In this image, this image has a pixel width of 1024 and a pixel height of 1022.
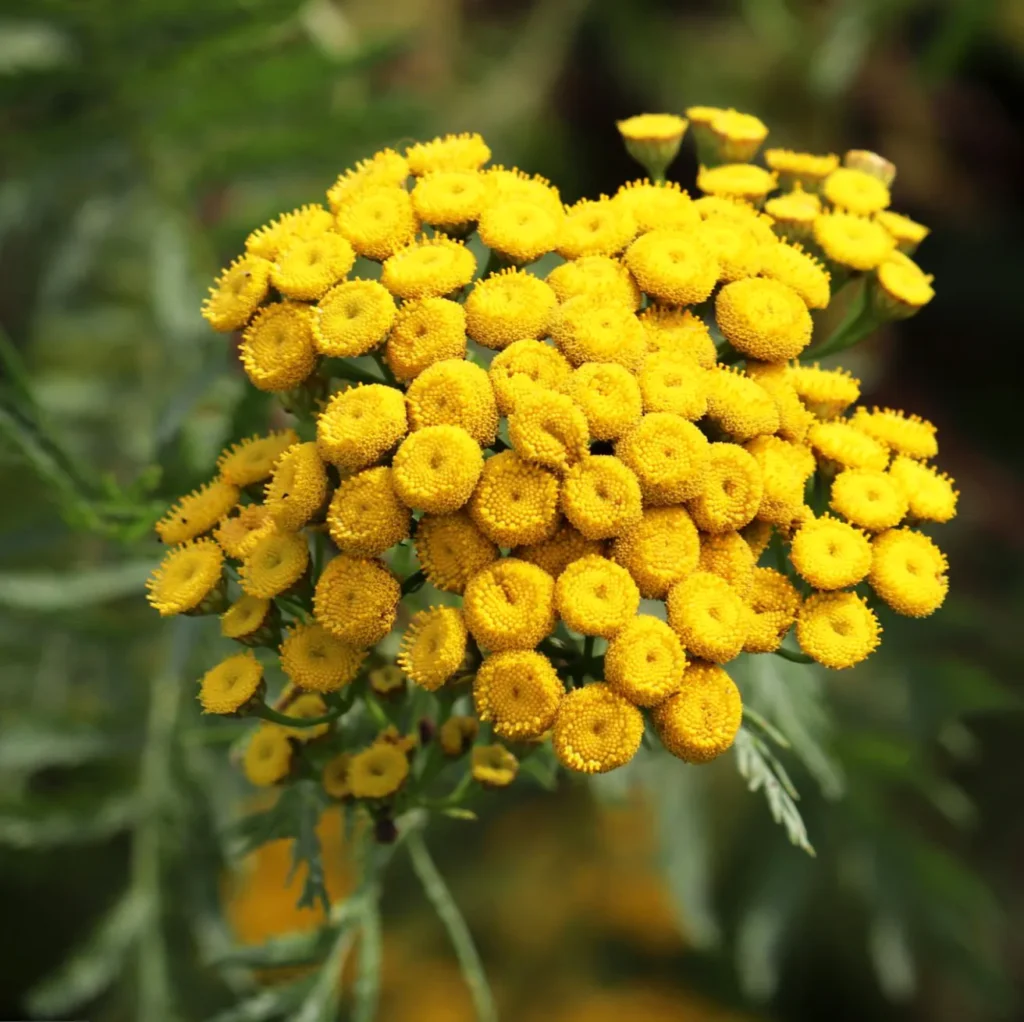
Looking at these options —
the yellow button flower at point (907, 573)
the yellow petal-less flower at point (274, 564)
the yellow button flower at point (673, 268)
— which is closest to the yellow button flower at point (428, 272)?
the yellow button flower at point (673, 268)

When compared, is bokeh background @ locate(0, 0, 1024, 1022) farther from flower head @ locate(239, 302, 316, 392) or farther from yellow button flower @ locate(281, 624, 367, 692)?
yellow button flower @ locate(281, 624, 367, 692)

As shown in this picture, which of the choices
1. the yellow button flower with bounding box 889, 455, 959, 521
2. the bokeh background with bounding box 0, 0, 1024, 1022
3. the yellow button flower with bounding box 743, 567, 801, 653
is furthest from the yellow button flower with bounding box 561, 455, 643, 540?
the bokeh background with bounding box 0, 0, 1024, 1022

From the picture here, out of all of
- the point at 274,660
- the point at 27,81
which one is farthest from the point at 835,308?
the point at 274,660

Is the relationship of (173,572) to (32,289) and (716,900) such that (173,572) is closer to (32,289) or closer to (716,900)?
(716,900)

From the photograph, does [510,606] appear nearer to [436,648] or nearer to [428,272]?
[436,648]

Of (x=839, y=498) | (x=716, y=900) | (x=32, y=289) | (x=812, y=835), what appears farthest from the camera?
(x=32, y=289)

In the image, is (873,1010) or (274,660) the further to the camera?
(873,1010)

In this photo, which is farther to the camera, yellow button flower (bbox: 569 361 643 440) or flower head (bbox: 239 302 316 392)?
flower head (bbox: 239 302 316 392)

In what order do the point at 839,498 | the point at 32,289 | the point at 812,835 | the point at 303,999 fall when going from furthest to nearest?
the point at 32,289 < the point at 812,835 < the point at 303,999 < the point at 839,498
